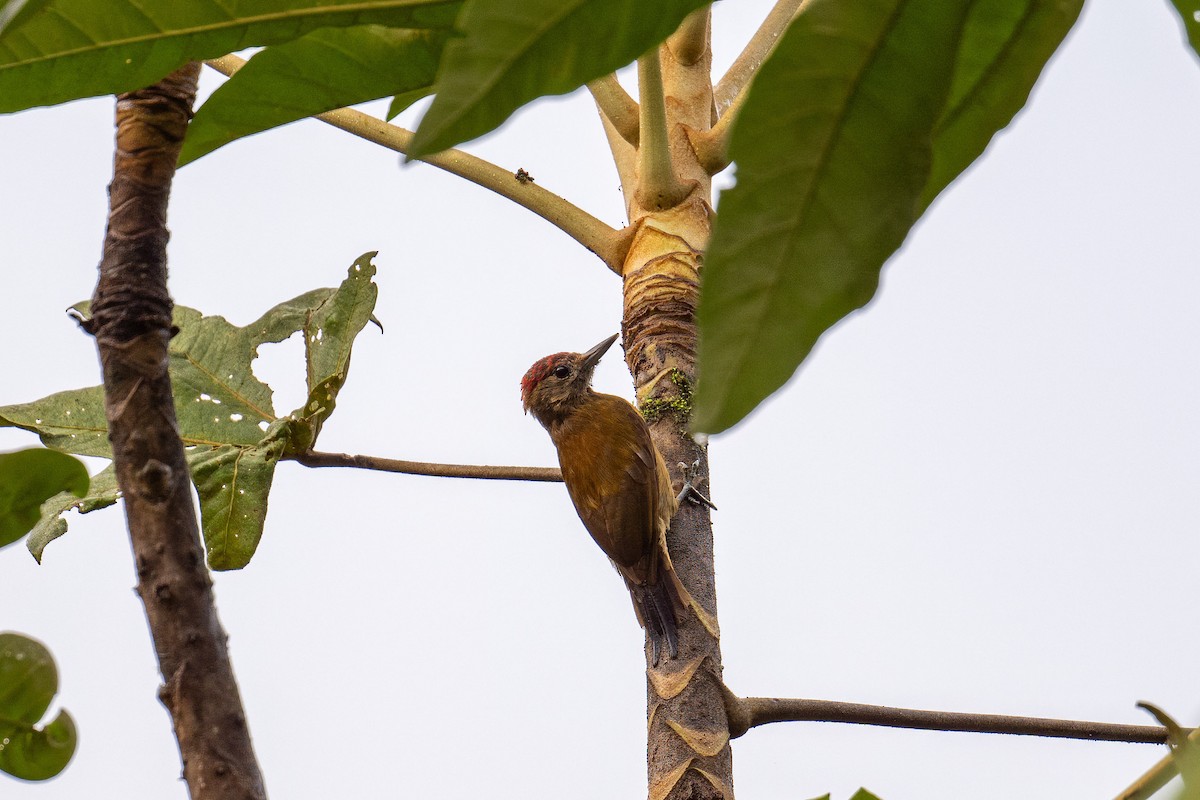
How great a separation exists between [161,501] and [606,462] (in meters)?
3.23

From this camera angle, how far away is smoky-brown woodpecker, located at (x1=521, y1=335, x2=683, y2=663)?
338 centimetres

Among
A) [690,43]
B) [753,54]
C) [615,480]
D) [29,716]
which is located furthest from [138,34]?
[615,480]

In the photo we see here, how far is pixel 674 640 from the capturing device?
176cm

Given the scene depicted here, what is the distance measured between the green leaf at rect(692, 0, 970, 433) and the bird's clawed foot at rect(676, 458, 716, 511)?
1.38m

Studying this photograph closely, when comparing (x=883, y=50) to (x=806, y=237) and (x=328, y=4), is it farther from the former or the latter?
(x=328, y=4)


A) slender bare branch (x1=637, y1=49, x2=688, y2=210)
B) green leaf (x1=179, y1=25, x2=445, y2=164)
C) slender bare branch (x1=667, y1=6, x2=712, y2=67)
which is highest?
slender bare branch (x1=667, y1=6, x2=712, y2=67)

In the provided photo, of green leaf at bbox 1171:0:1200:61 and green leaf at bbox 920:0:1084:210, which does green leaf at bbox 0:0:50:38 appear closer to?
green leaf at bbox 920:0:1084:210

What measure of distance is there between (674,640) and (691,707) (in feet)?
0.36

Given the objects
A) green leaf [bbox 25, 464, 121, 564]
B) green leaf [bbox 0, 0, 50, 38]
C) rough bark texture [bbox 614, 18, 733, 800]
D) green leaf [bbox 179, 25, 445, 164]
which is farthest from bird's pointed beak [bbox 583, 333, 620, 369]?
green leaf [bbox 0, 0, 50, 38]

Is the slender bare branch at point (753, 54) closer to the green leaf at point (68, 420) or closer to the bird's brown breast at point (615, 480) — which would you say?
the bird's brown breast at point (615, 480)

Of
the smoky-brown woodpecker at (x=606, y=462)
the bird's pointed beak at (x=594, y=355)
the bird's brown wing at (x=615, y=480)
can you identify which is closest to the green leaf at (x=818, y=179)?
the smoky-brown woodpecker at (x=606, y=462)

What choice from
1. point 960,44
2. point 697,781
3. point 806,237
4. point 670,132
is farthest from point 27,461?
point 670,132

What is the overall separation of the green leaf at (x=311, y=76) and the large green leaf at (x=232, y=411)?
112cm

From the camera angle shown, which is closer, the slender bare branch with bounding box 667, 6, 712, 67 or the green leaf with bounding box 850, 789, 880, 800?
the green leaf with bounding box 850, 789, 880, 800
